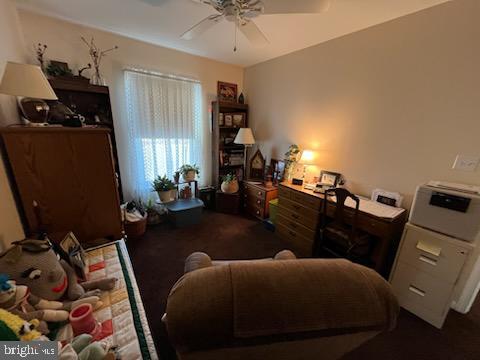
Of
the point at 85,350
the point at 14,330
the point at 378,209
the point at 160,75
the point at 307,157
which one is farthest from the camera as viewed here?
the point at 160,75

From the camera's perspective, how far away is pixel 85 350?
0.68m

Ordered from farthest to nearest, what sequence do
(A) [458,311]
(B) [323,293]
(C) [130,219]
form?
(C) [130,219], (A) [458,311], (B) [323,293]

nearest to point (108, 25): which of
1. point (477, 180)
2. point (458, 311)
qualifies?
point (477, 180)

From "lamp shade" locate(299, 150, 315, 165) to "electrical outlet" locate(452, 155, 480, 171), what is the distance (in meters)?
1.25

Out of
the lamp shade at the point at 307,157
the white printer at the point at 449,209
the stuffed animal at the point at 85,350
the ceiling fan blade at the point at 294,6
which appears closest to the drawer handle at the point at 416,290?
the white printer at the point at 449,209

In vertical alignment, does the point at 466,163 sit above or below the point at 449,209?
above

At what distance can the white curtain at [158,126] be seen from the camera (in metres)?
2.56

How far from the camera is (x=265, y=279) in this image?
24.0 inches

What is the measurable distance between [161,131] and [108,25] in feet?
4.12

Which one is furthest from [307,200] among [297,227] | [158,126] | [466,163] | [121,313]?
[158,126]

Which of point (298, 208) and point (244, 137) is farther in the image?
point (244, 137)

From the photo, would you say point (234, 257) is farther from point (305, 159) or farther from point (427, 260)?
point (427, 260)

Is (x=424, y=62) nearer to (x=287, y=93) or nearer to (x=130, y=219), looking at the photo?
(x=287, y=93)

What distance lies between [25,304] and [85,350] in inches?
14.0
